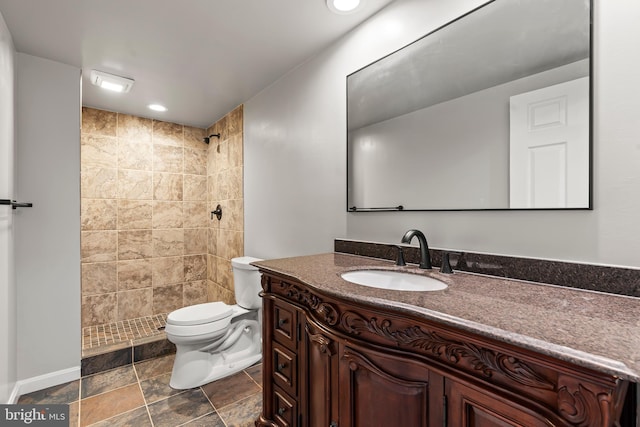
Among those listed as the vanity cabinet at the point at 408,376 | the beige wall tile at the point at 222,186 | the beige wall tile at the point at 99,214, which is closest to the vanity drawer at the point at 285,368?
the vanity cabinet at the point at 408,376

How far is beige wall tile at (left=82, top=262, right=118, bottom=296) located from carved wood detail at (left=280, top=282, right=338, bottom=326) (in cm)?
262

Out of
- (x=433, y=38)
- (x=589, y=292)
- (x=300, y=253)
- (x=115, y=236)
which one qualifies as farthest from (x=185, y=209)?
(x=589, y=292)

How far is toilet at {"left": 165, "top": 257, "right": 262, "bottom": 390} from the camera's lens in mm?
2066

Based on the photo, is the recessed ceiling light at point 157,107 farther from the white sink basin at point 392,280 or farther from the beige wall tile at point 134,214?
the white sink basin at point 392,280

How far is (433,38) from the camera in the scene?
4.51 ft

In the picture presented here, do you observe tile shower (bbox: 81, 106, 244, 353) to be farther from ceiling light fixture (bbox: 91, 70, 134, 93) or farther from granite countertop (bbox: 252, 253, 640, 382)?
granite countertop (bbox: 252, 253, 640, 382)

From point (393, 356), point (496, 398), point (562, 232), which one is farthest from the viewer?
point (562, 232)

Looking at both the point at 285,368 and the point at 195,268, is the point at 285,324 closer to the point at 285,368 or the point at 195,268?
the point at 285,368

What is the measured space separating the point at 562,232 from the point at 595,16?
0.71m

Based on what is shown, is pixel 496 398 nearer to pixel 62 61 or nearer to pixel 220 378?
pixel 220 378

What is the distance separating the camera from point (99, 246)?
304cm

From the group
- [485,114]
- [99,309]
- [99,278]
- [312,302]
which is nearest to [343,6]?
[485,114]

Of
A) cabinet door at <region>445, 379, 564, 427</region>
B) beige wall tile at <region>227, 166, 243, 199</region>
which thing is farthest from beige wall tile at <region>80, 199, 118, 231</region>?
cabinet door at <region>445, 379, 564, 427</region>

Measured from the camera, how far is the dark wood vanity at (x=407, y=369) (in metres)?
0.56
